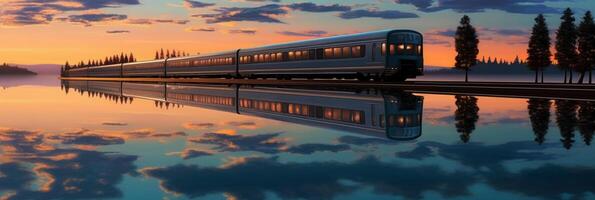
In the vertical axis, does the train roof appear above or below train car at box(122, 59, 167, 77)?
above

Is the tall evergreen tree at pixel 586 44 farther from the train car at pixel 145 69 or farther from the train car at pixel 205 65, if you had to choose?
the train car at pixel 145 69

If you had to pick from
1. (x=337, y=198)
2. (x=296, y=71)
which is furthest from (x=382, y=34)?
(x=337, y=198)

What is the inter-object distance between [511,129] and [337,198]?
8.10 metres

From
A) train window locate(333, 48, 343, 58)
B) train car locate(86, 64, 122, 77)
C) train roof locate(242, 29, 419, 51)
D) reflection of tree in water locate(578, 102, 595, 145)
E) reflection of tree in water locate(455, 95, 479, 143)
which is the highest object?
train roof locate(242, 29, 419, 51)

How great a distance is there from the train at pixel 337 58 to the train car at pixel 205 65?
0.32 feet

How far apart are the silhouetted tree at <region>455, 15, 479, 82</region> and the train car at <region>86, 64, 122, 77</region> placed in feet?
211

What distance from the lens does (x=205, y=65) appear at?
6712cm

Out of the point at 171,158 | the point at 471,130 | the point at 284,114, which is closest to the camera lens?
the point at 171,158

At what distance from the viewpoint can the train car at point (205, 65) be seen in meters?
59.8

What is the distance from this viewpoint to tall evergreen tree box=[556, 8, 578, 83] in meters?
68.9

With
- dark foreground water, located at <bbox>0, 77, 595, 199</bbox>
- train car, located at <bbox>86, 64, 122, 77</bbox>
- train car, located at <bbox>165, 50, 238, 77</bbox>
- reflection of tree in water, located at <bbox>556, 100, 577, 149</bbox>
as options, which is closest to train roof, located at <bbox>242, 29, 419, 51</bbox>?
train car, located at <bbox>165, 50, 238, 77</bbox>

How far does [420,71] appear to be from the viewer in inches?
1507

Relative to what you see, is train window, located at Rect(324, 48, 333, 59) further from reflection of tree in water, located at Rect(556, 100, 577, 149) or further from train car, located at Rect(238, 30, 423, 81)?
reflection of tree in water, located at Rect(556, 100, 577, 149)

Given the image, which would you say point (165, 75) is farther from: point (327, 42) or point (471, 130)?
point (471, 130)
